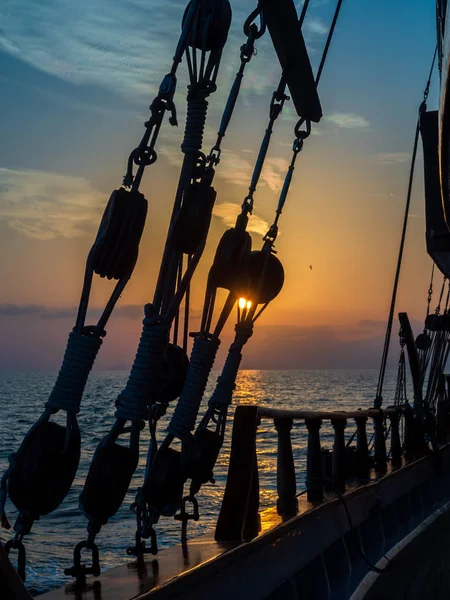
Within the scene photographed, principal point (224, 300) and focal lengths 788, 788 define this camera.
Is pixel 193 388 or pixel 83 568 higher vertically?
pixel 193 388

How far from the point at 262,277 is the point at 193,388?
1.10m

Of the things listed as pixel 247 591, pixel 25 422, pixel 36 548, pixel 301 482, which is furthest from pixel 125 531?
pixel 25 422

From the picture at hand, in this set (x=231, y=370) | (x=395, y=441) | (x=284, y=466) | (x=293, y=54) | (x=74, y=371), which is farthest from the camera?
(x=395, y=441)

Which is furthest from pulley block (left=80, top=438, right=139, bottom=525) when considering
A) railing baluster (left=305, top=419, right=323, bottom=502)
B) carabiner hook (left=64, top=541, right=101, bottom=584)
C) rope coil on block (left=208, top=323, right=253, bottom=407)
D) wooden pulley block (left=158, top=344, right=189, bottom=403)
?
railing baluster (left=305, top=419, right=323, bottom=502)

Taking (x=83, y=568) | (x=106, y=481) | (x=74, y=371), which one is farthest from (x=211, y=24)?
(x=83, y=568)

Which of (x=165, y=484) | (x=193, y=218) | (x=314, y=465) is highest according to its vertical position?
(x=193, y=218)

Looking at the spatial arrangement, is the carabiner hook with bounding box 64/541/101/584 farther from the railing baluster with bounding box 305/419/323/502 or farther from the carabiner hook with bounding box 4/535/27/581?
A: the railing baluster with bounding box 305/419/323/502

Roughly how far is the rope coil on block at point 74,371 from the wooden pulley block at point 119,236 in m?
0.29

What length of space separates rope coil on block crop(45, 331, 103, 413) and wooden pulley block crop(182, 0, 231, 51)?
149cm

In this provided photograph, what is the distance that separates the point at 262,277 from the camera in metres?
4.50

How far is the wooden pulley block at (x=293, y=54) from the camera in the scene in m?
4.63

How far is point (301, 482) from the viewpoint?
18.1 m

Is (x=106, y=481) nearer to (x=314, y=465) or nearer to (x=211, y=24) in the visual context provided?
(x=211, y=24)

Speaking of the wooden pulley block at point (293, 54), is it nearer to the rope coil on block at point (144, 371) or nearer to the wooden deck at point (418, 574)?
the rope coil on block at point (144, 371)
